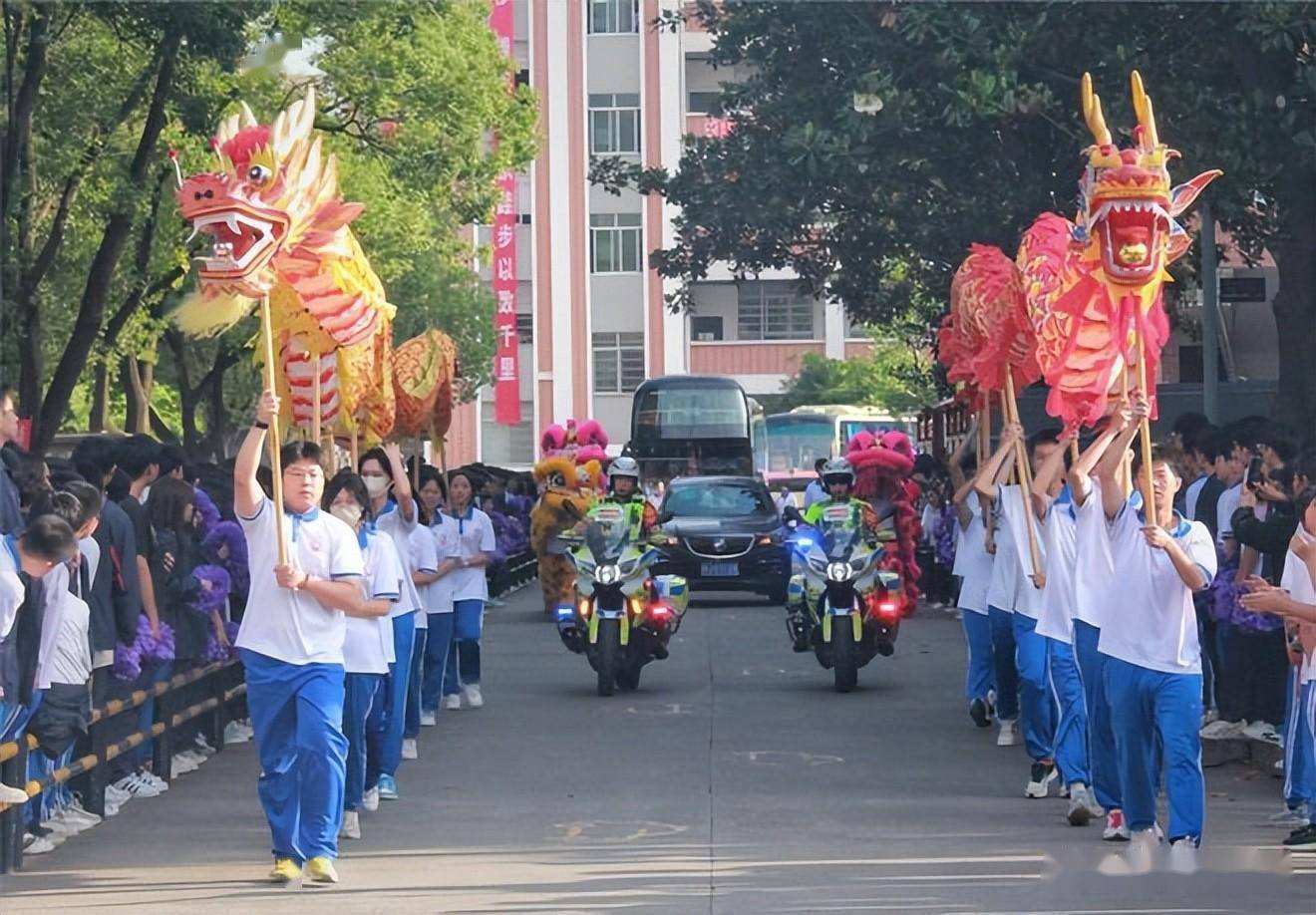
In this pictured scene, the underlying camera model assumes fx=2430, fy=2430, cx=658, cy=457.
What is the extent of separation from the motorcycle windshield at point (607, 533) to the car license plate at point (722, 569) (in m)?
10.1

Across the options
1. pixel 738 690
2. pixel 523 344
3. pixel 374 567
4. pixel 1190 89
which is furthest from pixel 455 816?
pixel 523 344

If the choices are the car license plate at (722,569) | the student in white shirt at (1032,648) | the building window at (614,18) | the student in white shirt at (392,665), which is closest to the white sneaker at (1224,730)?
the student in white shirt at (1032,648)

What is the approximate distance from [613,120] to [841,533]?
159 ft

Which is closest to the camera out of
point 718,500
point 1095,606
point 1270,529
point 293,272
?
point 1095,606

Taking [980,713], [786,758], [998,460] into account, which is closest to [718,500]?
[980,713]

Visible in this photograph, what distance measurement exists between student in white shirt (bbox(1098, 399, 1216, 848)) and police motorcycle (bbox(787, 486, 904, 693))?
7.95 metres

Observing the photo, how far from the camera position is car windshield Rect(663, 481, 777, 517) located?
94.2 ft

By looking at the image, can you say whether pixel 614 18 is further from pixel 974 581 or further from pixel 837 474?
pixel 974 581

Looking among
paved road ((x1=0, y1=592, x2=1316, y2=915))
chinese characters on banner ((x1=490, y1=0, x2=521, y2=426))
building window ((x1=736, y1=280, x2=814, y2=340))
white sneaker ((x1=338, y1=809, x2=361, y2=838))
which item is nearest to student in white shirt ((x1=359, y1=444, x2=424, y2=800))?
paved road ((x1=0, y1=592, x2=1316, y2=915))

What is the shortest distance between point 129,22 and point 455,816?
1229 centimetres

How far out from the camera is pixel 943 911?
922 cm

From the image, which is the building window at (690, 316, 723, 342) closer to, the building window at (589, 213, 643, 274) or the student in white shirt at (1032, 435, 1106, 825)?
the building window at (589, 213, 643, 274)

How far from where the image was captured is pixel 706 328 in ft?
224

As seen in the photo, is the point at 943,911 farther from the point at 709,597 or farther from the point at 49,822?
the point at 709,597
